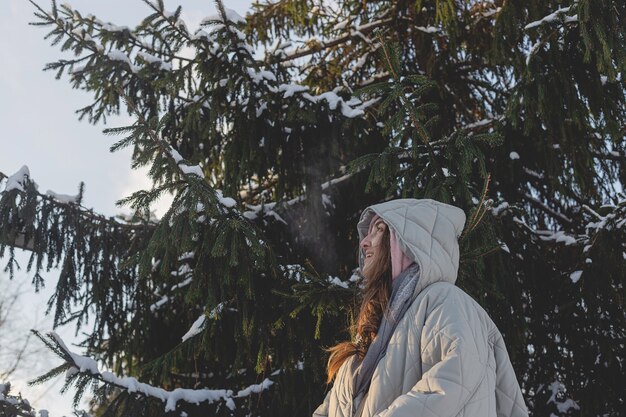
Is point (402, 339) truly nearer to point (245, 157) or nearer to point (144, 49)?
point (245, 157)

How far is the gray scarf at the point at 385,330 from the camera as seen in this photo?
248 cm

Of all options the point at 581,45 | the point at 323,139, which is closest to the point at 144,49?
the point at 323,139

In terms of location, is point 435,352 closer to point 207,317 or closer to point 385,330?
point 385,330

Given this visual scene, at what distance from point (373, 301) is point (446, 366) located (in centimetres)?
52

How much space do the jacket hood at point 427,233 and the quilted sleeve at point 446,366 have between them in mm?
177

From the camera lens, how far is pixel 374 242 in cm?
274

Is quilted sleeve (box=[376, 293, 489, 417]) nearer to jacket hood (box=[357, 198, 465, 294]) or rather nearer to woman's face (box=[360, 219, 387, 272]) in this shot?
jacket hood (box=[357, 198, 465, 294])

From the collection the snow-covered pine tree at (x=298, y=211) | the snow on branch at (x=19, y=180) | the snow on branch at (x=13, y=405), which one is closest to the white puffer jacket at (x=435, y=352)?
the snow-covered pine tree at (x=298, y=211)

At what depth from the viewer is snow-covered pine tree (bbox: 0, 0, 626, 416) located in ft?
15.0

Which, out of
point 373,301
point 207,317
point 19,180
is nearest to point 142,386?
point 207,317

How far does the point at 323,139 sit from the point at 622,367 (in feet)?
8.96

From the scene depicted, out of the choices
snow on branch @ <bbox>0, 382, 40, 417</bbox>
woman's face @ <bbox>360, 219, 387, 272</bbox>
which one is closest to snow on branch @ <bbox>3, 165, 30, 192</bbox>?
snow on branch @ <bbox>0, 382, 40, 417</bbox>

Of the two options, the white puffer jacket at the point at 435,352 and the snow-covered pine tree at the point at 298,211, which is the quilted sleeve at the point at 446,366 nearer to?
the white puffer jacket at the point at 435,352

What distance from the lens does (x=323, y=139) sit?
581 centimetres
